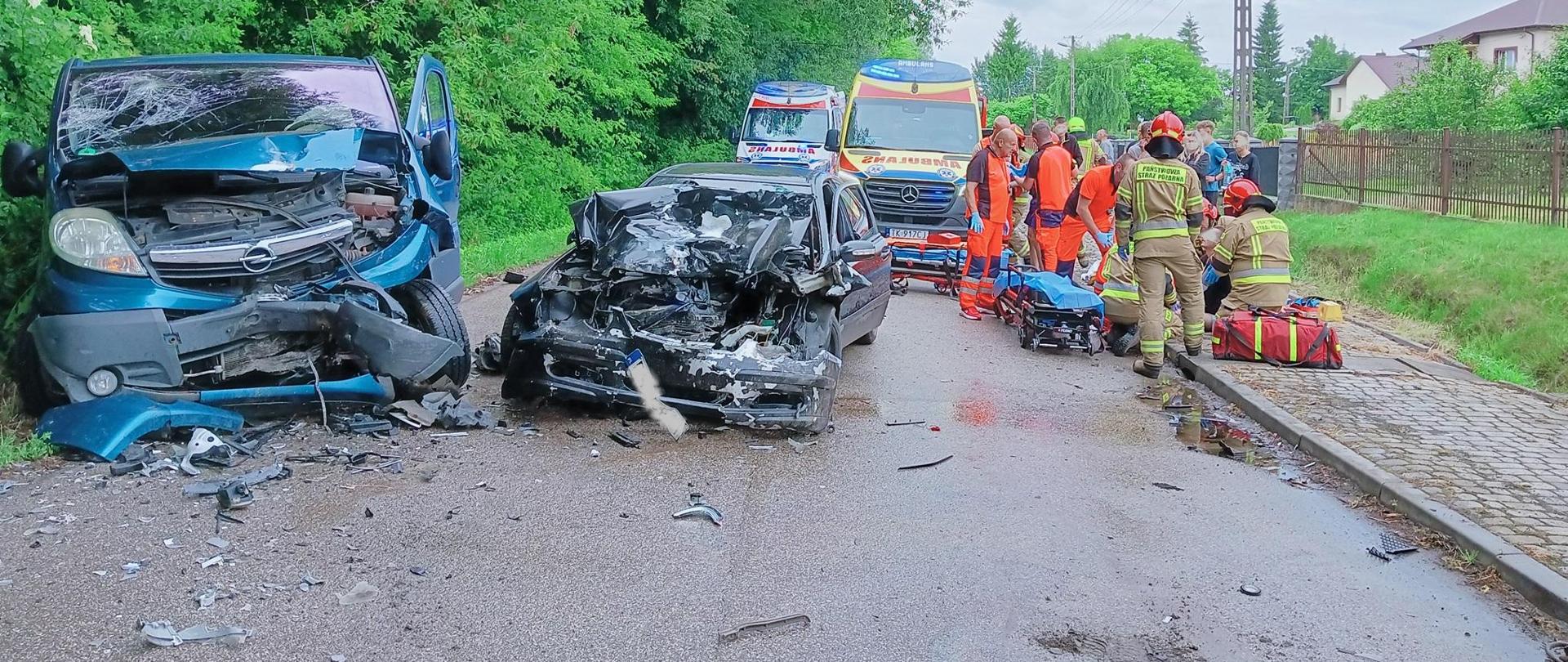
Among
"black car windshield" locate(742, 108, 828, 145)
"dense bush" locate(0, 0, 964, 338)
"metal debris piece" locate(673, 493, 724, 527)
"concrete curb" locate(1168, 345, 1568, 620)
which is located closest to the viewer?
"concrete curb" locate(1168, 345, 1568, 620)

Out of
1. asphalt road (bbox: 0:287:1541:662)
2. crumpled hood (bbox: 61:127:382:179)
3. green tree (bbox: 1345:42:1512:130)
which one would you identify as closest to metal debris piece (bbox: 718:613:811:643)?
asphalt road (bbox: 0:287:1541:662)

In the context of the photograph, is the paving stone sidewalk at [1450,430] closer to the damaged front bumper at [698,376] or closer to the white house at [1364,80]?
the damaged front bumper at [698,376]

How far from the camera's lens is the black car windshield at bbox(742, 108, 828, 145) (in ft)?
76.9

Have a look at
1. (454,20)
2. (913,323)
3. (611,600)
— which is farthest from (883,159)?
(611,600)

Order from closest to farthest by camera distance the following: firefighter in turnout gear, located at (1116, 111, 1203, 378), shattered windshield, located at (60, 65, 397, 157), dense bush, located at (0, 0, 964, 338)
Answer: shattered windshield, located at (60, 65, 397, 157)
dense bush, located at (0, 0, 964, 338)
firefighter in turnout gear, located at (1116, 111, 1203, 378)

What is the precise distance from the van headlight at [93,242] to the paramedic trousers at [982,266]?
788cm

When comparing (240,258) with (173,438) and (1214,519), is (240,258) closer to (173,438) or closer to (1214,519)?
(173,438)

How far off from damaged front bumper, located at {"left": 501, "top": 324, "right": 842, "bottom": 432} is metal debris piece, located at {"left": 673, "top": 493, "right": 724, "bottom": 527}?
4.07ft

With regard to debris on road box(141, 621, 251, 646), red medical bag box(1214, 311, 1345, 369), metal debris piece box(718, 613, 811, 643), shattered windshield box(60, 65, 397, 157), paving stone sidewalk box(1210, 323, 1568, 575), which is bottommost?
paving stone sidewalk box(1210, 323, 1568, 575)

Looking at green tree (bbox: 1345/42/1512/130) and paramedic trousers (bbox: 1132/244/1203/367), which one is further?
green tree (bbox: 1345/42/1512/130)

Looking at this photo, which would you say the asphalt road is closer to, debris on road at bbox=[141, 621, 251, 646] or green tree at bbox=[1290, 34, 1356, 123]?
debris on road at bbox=[141, 621, 251, 646]

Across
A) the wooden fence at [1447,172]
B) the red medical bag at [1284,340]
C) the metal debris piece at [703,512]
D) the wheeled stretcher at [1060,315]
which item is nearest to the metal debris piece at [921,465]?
the metal debris piece at [703,512]

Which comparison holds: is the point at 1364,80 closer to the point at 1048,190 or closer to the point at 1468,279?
the point at 1468,279

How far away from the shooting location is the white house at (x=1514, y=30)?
57.4 m
